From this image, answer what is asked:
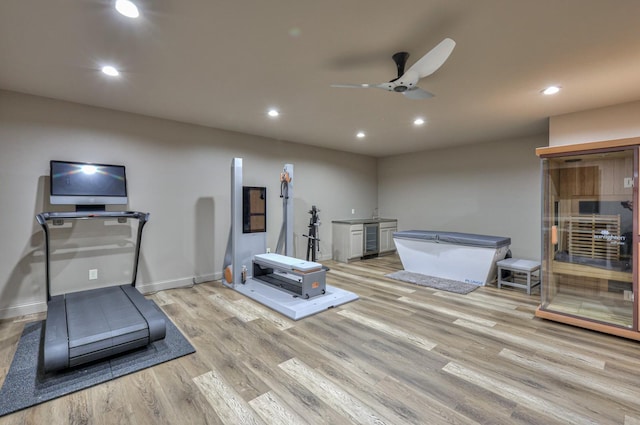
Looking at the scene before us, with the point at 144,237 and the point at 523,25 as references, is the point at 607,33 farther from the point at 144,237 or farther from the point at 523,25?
the point at 144,237

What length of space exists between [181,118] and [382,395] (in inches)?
161

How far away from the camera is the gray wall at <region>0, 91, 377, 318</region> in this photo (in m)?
3.19

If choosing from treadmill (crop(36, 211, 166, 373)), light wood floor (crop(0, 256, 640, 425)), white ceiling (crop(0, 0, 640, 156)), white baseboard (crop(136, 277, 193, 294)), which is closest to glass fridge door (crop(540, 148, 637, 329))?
light wood floor (crop(0, 256, 640, 425))

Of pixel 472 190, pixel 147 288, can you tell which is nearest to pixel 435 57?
pixel 147 288

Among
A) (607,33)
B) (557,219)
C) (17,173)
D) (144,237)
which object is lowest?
(144,237)

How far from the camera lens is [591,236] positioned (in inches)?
125

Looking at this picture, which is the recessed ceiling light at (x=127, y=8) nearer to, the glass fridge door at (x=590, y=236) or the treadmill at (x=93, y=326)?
the treadmill at (x=93, y=326)

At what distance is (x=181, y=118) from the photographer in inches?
163

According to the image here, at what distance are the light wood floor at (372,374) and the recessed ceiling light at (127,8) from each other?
2480 millimetres

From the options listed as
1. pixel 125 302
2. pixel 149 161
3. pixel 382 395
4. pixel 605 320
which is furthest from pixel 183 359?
pixel 605 320

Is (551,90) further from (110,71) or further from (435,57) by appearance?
(110,71)

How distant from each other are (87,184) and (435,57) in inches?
150

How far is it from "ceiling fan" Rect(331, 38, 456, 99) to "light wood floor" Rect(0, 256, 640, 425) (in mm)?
2215

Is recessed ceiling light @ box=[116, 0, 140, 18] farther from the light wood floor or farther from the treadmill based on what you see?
the light wood floor
